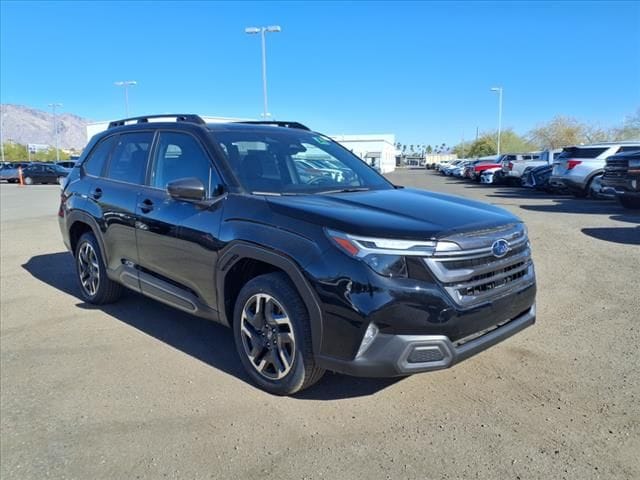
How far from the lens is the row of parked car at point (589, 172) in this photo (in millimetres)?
10664

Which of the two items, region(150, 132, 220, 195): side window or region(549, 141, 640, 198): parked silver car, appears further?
region(549, 141, 640, 198): parked silver car

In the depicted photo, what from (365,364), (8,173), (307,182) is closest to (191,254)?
(307,182)

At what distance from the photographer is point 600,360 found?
3.73 m

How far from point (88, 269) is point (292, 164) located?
2.73 m

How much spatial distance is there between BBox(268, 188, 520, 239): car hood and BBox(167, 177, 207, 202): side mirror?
0.54m

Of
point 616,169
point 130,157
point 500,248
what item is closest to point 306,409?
point 500,248

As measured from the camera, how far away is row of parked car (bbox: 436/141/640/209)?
1066 cm

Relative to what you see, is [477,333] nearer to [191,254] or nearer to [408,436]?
[408,436]

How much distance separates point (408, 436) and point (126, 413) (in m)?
1.77

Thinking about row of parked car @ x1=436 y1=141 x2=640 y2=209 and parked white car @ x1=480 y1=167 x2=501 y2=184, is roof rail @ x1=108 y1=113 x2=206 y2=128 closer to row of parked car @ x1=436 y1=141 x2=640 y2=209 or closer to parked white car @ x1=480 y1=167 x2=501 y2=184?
row of parked car @ x1=436 y1=141 x2=640 y2=209

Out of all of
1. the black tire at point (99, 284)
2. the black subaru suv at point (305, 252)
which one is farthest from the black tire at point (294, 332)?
the black tire at point (99, 284)

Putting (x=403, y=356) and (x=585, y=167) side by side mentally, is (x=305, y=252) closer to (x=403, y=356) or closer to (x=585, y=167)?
(x=403, y=356)

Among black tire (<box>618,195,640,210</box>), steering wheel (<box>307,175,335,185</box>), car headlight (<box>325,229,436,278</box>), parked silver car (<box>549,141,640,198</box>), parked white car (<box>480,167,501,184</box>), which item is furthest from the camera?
parked white car (<box>480,167,501,184</box>)

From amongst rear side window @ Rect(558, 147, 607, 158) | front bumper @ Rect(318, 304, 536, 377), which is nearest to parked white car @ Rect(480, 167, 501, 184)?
rear side window @ Rect(558, 147, 607, 158)
